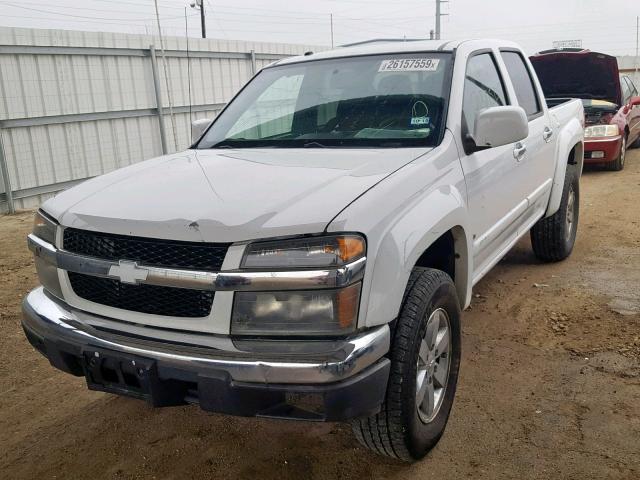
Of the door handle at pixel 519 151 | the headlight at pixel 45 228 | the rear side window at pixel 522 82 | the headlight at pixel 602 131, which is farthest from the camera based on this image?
the headlight at pixel 602 131

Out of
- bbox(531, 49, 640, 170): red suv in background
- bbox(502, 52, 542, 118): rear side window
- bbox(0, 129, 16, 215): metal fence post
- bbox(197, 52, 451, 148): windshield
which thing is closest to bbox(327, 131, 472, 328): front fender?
bbox(197, 52, 451, 148): windshield

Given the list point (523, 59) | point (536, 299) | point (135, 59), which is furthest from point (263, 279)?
point (135, 59)

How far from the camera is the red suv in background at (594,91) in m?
9.65

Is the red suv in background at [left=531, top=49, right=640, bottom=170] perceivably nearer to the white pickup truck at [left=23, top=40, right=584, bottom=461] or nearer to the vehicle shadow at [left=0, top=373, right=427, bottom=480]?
the white pickup truck at [left=23, top=40, right=584, bottom=461]

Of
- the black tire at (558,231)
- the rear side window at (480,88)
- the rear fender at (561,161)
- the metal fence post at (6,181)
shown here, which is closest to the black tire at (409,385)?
the rear side window at (480,88)

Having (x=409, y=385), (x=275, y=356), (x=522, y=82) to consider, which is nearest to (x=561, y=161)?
(x=522, y=82)

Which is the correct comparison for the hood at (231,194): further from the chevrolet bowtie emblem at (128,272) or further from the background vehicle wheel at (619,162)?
the background vehicle wheel at (619,162)

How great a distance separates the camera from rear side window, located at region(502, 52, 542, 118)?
415 centimetres

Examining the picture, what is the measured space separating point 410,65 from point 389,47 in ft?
1.02

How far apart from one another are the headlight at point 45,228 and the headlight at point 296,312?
3.19ft

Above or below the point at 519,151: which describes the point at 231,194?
above

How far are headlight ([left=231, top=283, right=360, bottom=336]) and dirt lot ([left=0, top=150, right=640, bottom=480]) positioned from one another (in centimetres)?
86

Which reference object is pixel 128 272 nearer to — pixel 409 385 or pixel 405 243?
pixel 405 243

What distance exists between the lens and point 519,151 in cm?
376
